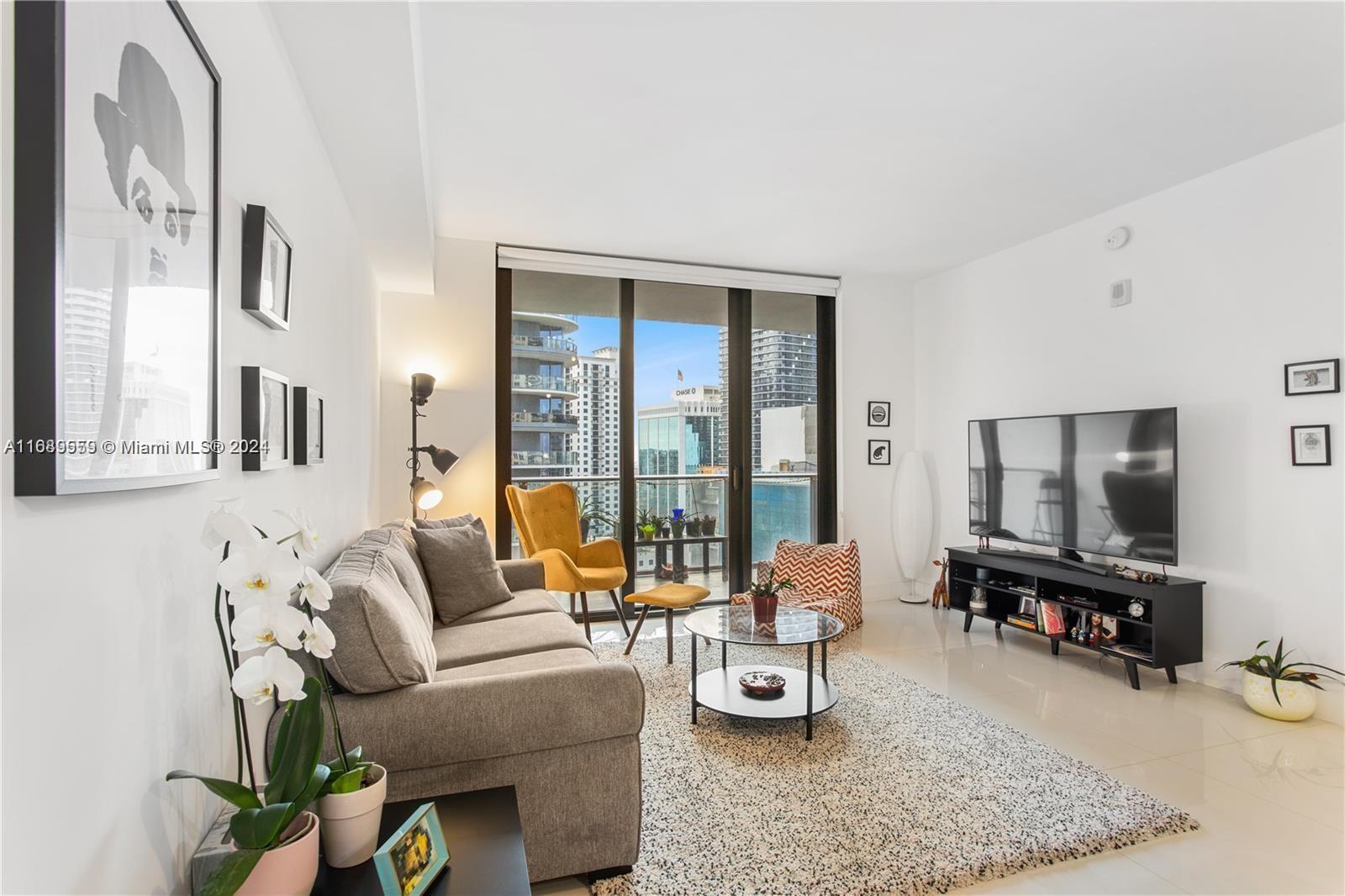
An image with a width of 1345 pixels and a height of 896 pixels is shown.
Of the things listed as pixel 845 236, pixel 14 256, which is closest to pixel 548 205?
pixel 845 236

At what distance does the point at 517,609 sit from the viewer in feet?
10.6

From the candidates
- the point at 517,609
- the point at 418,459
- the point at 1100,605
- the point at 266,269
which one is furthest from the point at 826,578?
the point at 266,269

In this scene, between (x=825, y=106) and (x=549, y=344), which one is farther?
(x=549, y=344)

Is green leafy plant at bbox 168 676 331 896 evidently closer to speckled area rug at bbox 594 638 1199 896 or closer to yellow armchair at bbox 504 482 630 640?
speckled area rug at bbox 594 638 1199 896

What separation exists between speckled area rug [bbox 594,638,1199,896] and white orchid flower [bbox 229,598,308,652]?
138cm

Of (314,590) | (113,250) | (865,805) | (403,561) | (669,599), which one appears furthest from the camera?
(669,599)

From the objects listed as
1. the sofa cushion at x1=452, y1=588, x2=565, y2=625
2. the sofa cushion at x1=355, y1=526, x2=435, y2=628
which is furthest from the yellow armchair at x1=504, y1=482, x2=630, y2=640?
the sofa cushion at x1=355, y1=526, x2=435, y2=628

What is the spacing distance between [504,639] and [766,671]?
1.38 m

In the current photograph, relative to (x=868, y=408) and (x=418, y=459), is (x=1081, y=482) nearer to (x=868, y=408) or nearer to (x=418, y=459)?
(x=868, y=408)

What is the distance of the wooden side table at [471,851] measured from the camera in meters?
1.14

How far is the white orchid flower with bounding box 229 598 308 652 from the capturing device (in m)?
0.91

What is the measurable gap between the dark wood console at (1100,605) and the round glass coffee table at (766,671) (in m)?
1.63

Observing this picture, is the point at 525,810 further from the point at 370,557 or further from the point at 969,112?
the point at 969,112

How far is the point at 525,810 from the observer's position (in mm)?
1775
